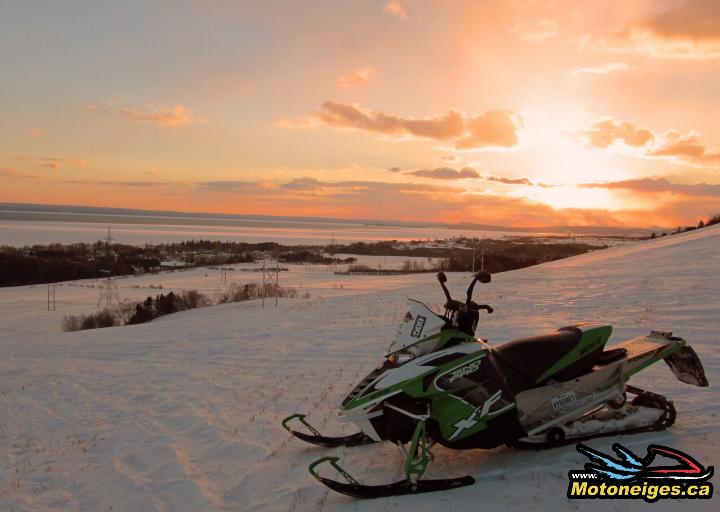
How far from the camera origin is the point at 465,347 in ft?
14.3

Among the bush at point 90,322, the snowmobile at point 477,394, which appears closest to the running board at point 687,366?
the snowmobile at point 477,394

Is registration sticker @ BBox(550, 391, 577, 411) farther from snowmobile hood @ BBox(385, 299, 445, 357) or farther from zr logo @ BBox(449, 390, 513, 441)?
snowmobile hood @ BBox(385, 299, 445, 357)

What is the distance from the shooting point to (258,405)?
7496 millimetres

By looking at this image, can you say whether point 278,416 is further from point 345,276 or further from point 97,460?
point 345,276

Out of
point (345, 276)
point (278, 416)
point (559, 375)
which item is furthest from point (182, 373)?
point (345, 276)

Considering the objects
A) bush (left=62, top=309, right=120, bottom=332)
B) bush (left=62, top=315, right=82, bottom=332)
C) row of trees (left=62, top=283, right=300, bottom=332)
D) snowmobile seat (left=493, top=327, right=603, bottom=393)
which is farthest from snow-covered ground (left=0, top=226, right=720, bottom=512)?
row of trees (left=62, top=283, right=300, bottom=332)

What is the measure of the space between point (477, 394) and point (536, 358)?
654 millimetres

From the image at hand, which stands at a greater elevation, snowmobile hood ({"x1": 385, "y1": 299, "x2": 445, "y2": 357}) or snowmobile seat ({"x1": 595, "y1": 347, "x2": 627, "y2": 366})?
snowmobile hood ({"x1": 385, "y1": 299, "x2": 445, "y2": 357})

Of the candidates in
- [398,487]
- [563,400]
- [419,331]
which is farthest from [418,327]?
[563,400]

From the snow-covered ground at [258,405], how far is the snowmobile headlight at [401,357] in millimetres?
1098

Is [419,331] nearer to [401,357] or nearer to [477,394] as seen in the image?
[401,357]

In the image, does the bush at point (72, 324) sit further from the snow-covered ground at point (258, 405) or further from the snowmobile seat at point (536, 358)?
the snowmobile seat at point (536, 358)

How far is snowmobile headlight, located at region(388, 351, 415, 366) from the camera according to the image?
4.27 metres

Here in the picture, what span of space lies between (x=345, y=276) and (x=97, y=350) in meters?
32.9
